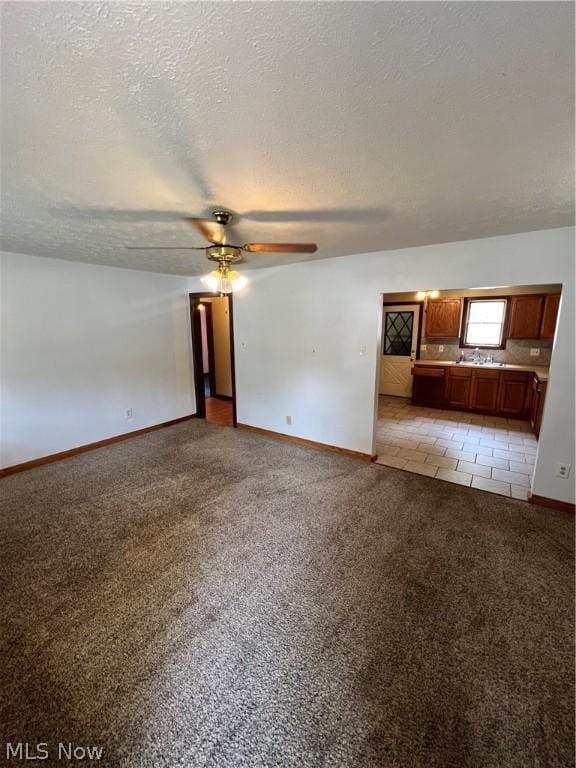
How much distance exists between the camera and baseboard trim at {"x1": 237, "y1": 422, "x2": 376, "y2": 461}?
3621mm

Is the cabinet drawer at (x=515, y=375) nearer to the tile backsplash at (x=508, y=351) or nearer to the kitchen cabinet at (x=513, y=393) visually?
the kitchen cabinet at (x=513, y=393)

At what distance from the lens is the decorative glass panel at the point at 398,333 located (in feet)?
20.4

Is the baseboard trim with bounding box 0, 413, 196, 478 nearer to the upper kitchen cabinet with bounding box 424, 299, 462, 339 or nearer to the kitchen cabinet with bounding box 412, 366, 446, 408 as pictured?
the kitchen cabinet with bounding box 412, 366, 446, 408

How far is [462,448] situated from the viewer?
3.94m

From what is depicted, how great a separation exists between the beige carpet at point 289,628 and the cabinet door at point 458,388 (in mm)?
2993

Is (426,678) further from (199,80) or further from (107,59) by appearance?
(107,59)

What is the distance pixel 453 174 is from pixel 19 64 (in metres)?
1.77

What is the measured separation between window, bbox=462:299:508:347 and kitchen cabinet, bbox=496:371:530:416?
2.36 ft

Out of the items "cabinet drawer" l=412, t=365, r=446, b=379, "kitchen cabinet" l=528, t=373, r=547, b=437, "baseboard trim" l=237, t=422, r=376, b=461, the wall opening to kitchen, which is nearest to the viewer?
"baseboard trim" l=237, t=422, r=376, b=461

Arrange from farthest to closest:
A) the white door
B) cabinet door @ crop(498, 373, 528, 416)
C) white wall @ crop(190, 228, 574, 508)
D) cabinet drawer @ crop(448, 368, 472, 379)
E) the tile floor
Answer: the white door
cabinet drawer @ crop(448, 368, 472, 379)
cabinet door @ crop(498, 373, 528, 416)
the tile floor
white wall @ crop(190, 228, 574, 508)

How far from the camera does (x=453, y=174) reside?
1.55 metres

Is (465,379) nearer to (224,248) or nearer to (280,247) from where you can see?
(280,247)

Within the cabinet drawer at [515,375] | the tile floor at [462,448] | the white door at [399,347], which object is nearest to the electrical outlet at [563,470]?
the tile floor at [462,448]

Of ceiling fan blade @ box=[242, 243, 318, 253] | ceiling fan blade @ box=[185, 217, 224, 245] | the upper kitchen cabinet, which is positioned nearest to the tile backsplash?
the upper kitchen cabinet
